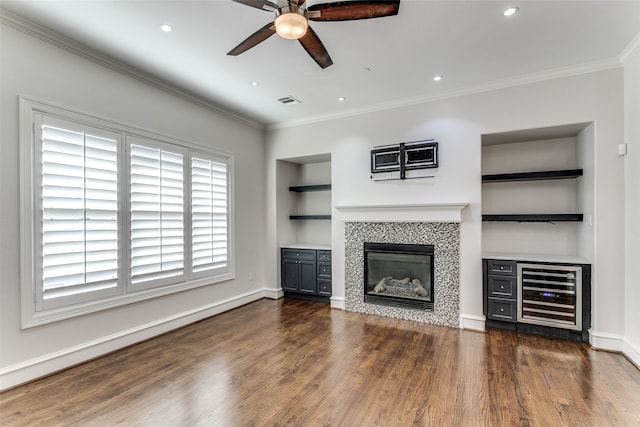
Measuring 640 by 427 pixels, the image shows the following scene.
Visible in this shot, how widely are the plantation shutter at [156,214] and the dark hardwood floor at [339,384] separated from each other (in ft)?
2.86

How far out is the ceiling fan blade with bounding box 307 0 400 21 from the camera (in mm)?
1974

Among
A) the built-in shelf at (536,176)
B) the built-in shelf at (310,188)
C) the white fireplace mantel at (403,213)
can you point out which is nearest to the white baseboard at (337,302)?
the white fireplace mantel at (403,213)

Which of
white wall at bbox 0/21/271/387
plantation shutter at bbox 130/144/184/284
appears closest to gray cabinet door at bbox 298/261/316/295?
white wall at bbox 0/21/271/387

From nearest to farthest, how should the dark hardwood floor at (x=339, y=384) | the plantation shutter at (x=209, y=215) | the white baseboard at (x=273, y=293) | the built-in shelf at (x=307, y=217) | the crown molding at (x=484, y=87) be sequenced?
1. the dark hardwood floor at (x=339, y=384)
2. the crown molding at (x=484, y=87)
3. the plantation shutter at (x=209, y=215)
4. the built-in shelf at (x=307, y=217)
5. the white baseboard at (x=273, y=293)

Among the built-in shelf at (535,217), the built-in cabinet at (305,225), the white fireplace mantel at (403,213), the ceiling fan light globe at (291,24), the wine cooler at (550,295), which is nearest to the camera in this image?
the ceiling fan light globe at (291,24)

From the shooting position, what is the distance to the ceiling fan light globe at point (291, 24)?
6.36 feet

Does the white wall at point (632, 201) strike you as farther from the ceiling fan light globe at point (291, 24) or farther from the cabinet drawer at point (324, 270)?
the cabinet drawer at point (324, 270)

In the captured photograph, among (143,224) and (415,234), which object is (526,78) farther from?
(143,224)

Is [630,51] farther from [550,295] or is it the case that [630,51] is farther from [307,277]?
[307,277]

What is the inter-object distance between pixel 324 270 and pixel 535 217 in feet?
10.1

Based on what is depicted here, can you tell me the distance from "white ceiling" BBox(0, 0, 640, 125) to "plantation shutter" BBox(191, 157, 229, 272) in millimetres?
1089

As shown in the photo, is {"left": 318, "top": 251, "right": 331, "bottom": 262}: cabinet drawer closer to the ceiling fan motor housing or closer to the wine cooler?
the wine cooler

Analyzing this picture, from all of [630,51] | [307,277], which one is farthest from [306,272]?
[630,51]

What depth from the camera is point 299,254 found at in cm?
528
